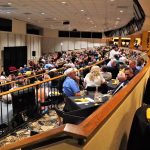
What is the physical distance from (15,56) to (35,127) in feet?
52.6

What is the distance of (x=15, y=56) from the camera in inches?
864

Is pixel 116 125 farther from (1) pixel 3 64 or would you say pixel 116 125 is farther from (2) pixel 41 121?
(1) pixel 3 64

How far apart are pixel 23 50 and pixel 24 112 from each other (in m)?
17.2

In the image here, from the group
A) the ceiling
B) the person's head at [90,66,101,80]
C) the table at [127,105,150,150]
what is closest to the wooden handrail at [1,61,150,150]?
the table at [127,105,150,150]

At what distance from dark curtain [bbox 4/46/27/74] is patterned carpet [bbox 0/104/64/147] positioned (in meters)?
13.2

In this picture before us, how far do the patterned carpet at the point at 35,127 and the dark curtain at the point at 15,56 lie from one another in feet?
43.4

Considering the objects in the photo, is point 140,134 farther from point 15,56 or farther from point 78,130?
point 15,56

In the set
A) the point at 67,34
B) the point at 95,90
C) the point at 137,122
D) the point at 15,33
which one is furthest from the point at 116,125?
the point at 67,34

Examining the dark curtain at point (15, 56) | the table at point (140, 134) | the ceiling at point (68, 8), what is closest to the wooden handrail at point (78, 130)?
the table at point (140, 134)

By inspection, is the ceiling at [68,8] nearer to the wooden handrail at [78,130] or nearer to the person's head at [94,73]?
the person's head at [94,73]

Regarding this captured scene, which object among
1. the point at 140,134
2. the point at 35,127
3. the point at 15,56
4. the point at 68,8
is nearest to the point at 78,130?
the point at 140,134

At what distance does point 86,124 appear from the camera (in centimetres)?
145

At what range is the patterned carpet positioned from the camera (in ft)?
19.1

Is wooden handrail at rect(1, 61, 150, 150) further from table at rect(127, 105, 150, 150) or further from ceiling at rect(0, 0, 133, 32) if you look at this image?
ceiling at rect(0, 0, 133, 32)
